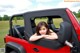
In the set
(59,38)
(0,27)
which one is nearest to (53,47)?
(59,38)

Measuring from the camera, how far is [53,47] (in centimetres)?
463

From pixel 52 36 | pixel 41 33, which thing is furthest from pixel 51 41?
pixel 41 33

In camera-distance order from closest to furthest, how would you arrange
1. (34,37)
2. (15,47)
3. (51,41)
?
(51,41) → (34,37) → (15,47)

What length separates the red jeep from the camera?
434 centimetres

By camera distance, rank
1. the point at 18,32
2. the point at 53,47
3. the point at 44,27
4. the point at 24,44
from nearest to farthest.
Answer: the point at 53,47 < the point at 44,27 < the point at 24,44 < the point at 18,32

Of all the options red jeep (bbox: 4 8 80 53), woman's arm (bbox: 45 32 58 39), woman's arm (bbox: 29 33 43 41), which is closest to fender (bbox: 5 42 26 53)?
red jeep (bbox: 4 8 80 53)

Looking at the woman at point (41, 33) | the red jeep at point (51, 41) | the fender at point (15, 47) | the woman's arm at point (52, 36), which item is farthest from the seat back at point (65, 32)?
the fender at point (15, 47)

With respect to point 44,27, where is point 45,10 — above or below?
above

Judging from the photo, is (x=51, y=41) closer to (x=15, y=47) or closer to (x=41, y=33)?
(x=41, y=33)

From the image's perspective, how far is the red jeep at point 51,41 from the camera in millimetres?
4344

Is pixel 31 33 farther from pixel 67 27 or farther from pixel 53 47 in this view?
pixel 67 27

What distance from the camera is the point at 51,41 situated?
15.3ft

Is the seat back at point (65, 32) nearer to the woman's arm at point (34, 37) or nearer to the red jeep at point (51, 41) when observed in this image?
the red jeep at point (51, 41)

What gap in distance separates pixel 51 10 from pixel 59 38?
23.4 inches
